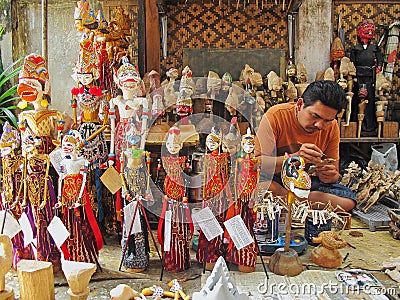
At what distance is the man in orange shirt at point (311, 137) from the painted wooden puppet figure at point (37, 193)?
4.95 ft

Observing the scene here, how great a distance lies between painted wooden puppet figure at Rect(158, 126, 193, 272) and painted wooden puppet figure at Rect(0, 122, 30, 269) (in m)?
0.89

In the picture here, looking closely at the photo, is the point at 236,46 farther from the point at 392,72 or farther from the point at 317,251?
the point at 317,251

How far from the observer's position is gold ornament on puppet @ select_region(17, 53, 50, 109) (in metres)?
2.63

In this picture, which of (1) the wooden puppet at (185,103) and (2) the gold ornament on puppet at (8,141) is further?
(1) the wooden puppet at (185,103)

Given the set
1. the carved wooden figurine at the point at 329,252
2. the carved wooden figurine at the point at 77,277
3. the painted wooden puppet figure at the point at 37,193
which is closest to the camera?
the carved wooden figurine at the point at 77,277

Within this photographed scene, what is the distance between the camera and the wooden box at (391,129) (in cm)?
487

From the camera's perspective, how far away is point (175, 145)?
8.32 ft

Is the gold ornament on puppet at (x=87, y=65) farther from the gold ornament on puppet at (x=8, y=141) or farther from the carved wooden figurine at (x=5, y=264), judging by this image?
the carved wooden figurine at (x=5, y=264)

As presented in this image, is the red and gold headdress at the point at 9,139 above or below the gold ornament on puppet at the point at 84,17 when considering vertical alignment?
below

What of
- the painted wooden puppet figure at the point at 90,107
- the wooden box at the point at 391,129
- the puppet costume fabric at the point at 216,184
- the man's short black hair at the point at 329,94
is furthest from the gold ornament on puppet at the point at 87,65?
the wooden box at the point at 391,129

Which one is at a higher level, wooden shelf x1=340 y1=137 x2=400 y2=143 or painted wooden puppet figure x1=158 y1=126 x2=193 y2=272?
wooden shelf x1=340 y1=137 x2=400 y2=143

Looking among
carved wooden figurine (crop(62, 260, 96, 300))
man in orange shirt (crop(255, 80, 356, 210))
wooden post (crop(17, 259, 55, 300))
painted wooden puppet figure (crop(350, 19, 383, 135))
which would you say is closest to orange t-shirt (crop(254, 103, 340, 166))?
man in orange shirt (crop(255, 80, 356, 210))

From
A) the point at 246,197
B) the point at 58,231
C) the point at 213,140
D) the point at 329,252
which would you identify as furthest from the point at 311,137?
the point at 58,231

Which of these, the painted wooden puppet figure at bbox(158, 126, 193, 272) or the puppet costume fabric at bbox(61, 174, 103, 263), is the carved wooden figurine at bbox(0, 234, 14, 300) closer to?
the puppet costume fabric at bbox(61, 174, 103, 263)
